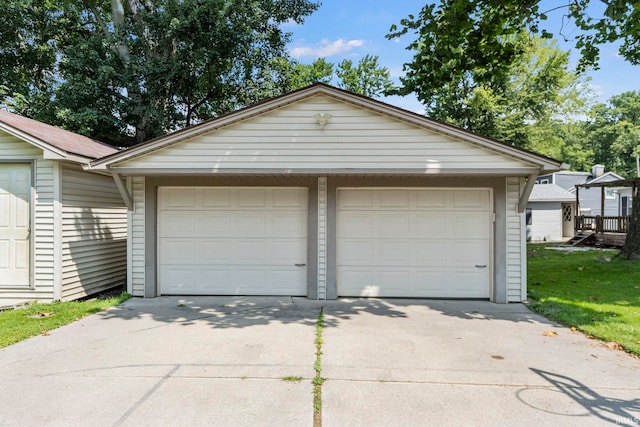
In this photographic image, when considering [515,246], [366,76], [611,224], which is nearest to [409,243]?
[515,246]

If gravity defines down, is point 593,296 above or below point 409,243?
below

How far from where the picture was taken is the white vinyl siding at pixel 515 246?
23.6 ft

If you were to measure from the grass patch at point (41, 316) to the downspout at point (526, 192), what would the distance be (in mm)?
7475

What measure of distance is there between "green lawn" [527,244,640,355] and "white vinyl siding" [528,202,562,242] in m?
11.4

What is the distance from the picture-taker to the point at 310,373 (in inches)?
155

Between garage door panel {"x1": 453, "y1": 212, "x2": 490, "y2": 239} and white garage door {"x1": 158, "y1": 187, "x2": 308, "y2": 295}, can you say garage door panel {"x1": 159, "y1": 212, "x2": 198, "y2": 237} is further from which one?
garage door panel {"x1": 453, "y1": 212, "x2": 490, "y2": 239}

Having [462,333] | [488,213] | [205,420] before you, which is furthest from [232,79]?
[205,420]

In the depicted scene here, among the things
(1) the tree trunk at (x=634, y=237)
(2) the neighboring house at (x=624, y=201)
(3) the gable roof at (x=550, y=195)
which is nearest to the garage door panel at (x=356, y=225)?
(1) the tree trunk at (x=634, y=237)

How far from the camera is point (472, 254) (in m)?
7.42

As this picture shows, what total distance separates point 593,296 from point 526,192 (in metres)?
2.62

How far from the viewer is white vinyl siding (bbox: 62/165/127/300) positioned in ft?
24.0

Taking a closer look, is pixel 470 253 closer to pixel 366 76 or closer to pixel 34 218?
pixel 34 218

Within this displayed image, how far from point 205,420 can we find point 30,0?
19.1 meters

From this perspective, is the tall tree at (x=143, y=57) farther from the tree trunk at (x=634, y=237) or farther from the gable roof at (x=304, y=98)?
the tree trunk at (x=634, y=237)
